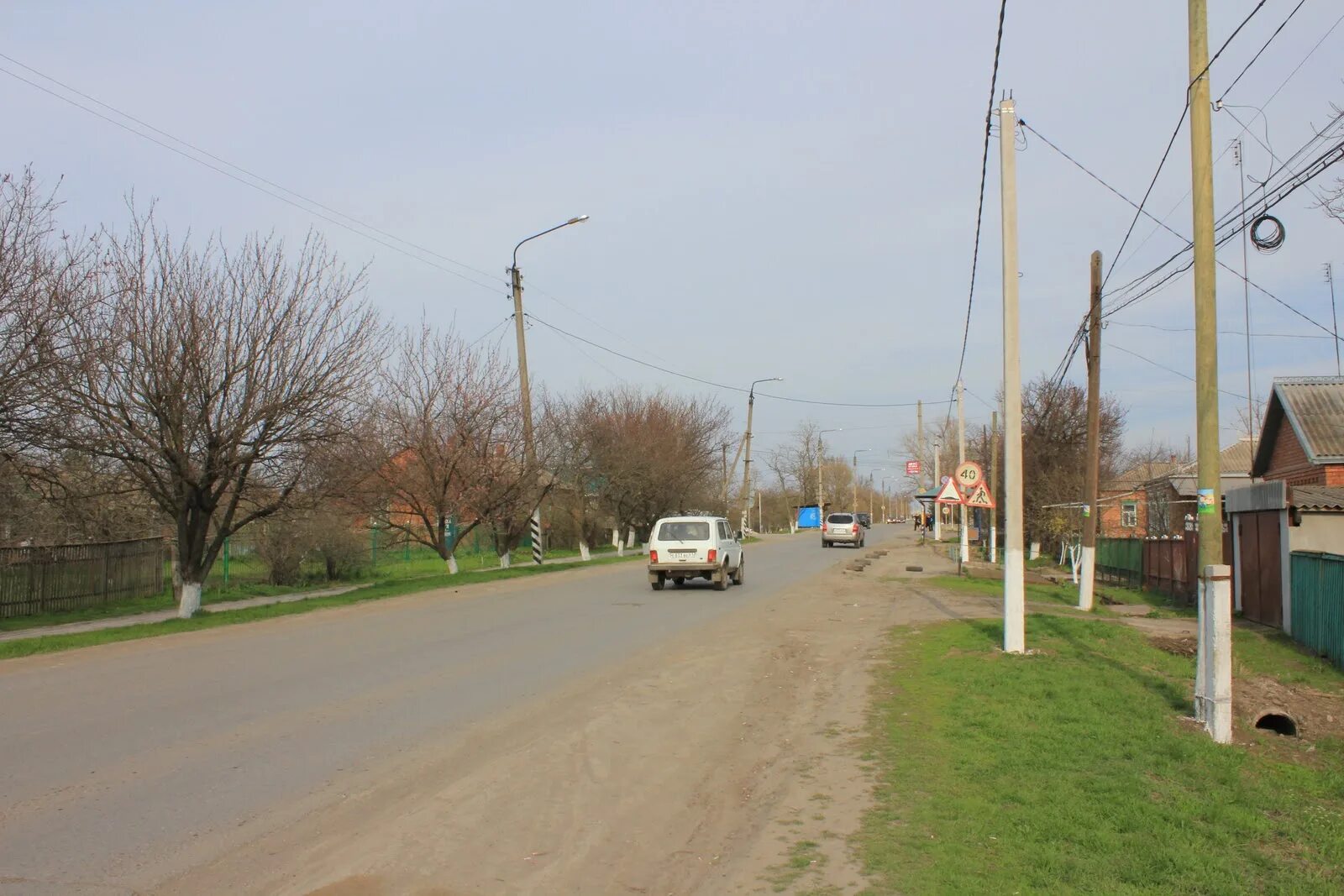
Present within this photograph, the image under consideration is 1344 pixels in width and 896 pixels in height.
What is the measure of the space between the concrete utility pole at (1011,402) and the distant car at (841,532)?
3864cm

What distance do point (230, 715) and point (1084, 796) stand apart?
7294mm

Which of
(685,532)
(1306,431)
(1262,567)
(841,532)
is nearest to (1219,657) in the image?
(1262,567)

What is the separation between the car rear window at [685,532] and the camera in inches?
965

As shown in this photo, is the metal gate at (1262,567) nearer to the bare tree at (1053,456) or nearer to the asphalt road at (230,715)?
the asphalt road at (230,715)

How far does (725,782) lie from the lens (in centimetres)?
714

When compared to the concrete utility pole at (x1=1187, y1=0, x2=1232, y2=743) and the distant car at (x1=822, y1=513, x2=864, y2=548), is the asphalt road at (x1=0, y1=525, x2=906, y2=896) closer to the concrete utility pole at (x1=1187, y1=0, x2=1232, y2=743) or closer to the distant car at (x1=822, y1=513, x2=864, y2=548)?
the concrete utility pole at (x1=1187, y1=0, x2=1232, y2=743)

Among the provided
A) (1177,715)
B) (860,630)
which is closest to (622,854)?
(1177,715)

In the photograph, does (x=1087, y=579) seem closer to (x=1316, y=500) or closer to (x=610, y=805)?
(x=1316, y=500)

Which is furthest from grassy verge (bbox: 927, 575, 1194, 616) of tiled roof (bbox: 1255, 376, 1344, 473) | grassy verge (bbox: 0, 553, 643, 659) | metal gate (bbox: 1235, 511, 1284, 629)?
grassy verge (bbox: 0, 553, 643, 659)

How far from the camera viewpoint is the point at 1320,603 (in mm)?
14453

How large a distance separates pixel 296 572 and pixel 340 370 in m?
13.4

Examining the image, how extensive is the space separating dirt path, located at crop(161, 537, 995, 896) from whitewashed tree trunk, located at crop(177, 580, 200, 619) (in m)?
11.5

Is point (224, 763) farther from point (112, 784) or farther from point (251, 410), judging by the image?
point (251, 410)

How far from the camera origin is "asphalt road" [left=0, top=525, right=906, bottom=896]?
225 inches
